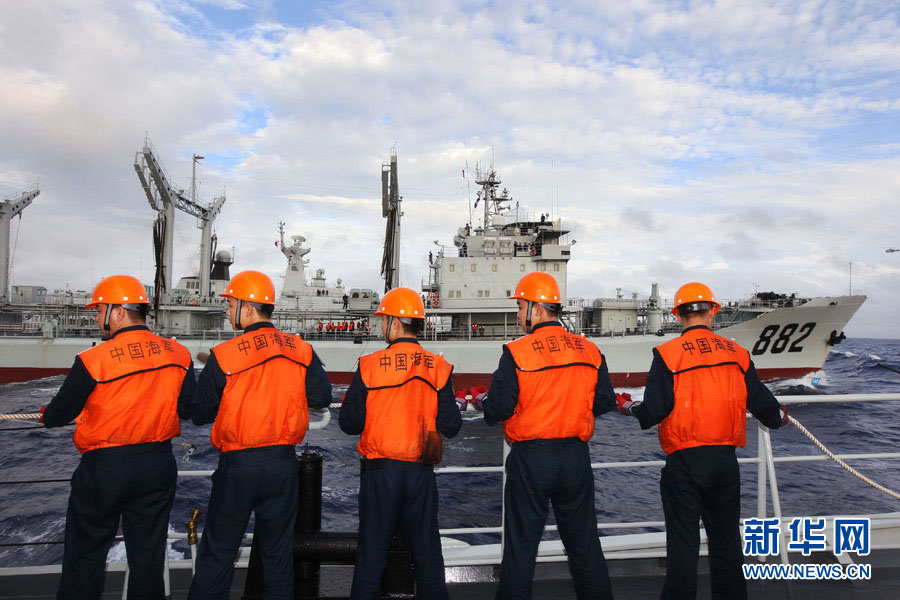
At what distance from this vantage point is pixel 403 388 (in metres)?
2.23

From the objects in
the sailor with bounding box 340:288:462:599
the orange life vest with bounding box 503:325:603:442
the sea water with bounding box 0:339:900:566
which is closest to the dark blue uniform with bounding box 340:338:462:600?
the sailor with bounding box 340:288:462:599

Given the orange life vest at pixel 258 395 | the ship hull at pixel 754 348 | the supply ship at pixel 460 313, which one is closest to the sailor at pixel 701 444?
the orange life vest at pixel 258 395

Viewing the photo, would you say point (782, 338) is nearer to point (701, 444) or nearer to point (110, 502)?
point (701, 444)

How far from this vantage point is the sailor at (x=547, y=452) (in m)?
2.23

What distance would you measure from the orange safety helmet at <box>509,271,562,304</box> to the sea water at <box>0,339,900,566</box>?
3.26m

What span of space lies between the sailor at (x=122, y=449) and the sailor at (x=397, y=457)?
82 centimetres

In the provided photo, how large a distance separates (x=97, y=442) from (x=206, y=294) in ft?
87.0

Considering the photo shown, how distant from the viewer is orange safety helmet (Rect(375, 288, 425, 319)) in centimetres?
240

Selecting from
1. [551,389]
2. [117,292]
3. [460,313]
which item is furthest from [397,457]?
[460,313]

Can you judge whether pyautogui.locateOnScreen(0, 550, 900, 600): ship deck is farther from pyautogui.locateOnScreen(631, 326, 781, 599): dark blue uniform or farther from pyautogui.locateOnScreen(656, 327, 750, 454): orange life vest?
pyautogui.locateOnScreen(656, 327, 750, 454): orange life vest

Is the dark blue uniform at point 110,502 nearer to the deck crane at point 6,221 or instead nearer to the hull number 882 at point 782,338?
the hull number 882 at point 782,338

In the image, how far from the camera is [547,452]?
224 cm

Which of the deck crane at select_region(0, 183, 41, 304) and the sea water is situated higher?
the deck crane at select_region(0, 183, 41, 304)

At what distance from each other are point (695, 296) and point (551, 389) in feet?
3.21
